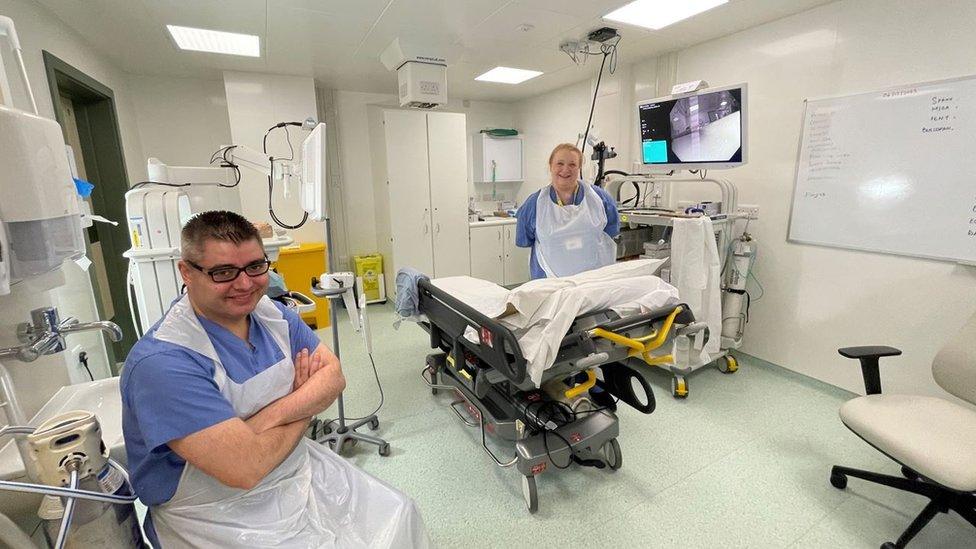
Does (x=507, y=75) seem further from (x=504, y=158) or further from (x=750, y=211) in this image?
(x=750, y=211)

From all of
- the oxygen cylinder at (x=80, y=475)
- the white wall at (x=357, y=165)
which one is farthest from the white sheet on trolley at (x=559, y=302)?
the white wall at (x=357, y=165)

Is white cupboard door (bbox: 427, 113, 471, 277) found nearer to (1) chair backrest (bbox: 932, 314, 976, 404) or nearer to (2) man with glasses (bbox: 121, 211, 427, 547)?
(2) man with glasses (bbox: 121, 211, 427, 547)

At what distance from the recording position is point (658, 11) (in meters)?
2.71

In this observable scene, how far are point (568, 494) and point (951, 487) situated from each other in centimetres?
132

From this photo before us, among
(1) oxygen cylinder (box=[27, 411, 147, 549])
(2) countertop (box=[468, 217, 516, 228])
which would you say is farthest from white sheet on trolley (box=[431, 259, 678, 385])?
(2) countertop (box=[468, 217, 516, 228])

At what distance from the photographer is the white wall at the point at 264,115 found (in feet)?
12.6

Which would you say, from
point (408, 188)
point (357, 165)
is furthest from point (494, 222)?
point (357, 165)

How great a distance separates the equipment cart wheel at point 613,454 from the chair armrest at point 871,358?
1.06 meters

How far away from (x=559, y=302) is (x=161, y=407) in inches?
43.9

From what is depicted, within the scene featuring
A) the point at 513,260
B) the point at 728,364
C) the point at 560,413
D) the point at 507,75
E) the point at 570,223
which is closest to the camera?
the point at 560,413

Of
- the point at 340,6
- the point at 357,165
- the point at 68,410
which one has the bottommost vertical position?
the point at 68,410

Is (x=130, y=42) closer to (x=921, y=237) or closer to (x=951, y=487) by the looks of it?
(x=951, y=487)

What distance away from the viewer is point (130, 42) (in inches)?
118

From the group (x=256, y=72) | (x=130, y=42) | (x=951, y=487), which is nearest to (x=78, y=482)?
(x=951, y=487)
